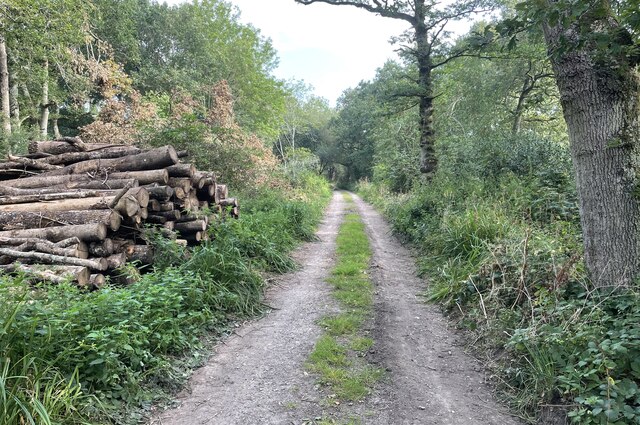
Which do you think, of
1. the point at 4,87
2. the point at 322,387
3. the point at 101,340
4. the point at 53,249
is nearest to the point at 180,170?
the point at 53,249

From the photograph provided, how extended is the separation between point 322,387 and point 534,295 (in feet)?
9.00

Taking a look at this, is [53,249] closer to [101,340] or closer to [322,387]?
[101,340]

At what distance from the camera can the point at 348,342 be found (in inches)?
172

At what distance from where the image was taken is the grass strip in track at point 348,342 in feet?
11.5

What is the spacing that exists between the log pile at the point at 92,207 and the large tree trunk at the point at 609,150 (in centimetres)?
571

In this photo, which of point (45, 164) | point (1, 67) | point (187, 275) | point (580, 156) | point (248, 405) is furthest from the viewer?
point (1, 67)

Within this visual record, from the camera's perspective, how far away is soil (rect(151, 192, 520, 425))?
3.06 m

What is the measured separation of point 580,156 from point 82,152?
29.9 ft

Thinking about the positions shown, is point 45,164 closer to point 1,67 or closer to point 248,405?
point 248,405

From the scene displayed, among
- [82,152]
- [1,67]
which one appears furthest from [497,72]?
[1,67]

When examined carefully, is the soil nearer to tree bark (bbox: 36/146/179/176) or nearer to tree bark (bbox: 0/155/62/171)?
tree bark (bbox: 36/146/179/176)

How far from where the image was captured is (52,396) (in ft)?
8.45

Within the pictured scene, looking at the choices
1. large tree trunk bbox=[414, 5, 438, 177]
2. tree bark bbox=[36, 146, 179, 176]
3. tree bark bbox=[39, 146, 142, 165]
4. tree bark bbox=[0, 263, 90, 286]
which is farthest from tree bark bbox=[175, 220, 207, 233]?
large tree trunk bbox=[414, 5, 438, 177]

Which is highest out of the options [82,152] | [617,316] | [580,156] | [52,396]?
[82,152]
